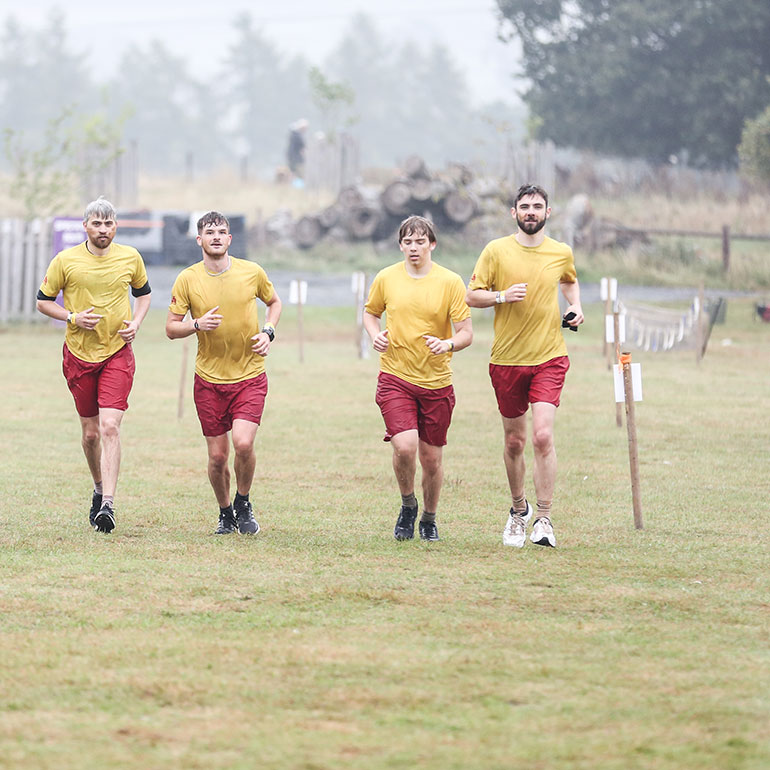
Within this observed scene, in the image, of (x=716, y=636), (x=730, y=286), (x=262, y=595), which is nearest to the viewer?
(x=716, y=636)

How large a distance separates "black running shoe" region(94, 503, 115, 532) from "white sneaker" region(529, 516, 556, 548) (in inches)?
99.0

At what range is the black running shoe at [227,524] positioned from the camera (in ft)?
28.9

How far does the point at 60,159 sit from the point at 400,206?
867 centimetres

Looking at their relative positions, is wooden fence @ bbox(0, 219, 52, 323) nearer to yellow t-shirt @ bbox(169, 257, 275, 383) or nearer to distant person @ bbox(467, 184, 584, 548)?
yellow t-shirt @ bbox(169, 257, 275, 383)

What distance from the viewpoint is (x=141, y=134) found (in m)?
119

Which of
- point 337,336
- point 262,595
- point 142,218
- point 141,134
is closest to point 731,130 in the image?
point 142,218

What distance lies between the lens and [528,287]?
8.41m

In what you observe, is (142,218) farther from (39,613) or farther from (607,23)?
(39,613)

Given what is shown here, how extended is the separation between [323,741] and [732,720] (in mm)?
1471

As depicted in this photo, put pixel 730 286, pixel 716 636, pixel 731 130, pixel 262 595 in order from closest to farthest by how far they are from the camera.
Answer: pixel 716 636, pixel 262 595, pixel 730 286, pixel 731 130

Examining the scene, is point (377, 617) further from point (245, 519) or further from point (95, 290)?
point (95, 290)

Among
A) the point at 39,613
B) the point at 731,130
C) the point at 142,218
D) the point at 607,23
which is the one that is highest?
the point at 607,23

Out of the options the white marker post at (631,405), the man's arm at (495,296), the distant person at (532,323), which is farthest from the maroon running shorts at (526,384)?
the white marker post at (631,405)

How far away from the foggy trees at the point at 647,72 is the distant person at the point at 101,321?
34485 millimetres
